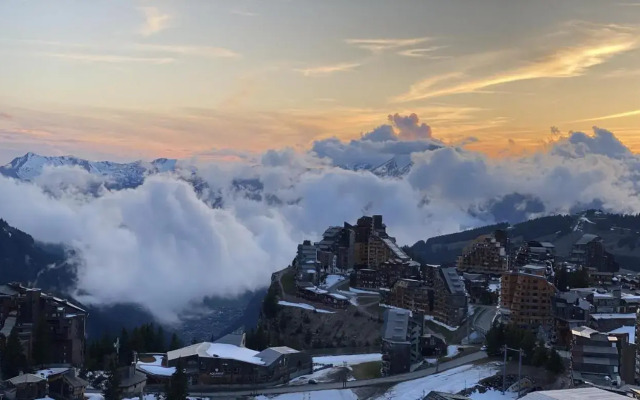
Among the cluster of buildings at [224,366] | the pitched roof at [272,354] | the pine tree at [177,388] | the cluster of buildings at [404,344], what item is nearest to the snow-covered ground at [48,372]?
the cluster of buildings at [224,366]

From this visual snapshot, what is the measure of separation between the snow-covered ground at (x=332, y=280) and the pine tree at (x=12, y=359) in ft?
181

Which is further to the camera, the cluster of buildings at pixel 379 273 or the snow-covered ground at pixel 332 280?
the snow-covered ground at pixel 332 280

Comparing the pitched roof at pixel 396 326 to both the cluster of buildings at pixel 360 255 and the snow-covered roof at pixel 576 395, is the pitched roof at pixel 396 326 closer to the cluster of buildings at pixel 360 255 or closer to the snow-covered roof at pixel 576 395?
the snow-covered roof at pixel 576 395

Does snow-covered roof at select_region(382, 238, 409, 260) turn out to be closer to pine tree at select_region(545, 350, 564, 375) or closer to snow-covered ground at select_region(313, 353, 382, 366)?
snow-covered ground at select_region(313, 353, 382, 366)

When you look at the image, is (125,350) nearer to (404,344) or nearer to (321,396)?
(321,396)

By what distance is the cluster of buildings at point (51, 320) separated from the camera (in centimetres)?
8150

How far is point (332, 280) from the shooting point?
395 feet

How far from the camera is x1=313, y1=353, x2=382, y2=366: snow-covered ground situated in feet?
267

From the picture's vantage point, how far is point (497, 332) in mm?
73750

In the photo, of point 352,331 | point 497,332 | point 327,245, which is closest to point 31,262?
point 327,245

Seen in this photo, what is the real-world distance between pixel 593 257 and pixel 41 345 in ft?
310

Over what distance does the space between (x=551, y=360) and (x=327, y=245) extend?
7263cm

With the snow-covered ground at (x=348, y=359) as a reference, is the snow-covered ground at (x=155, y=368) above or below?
above

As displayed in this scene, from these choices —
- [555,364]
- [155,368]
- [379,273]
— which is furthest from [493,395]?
[379,273]
